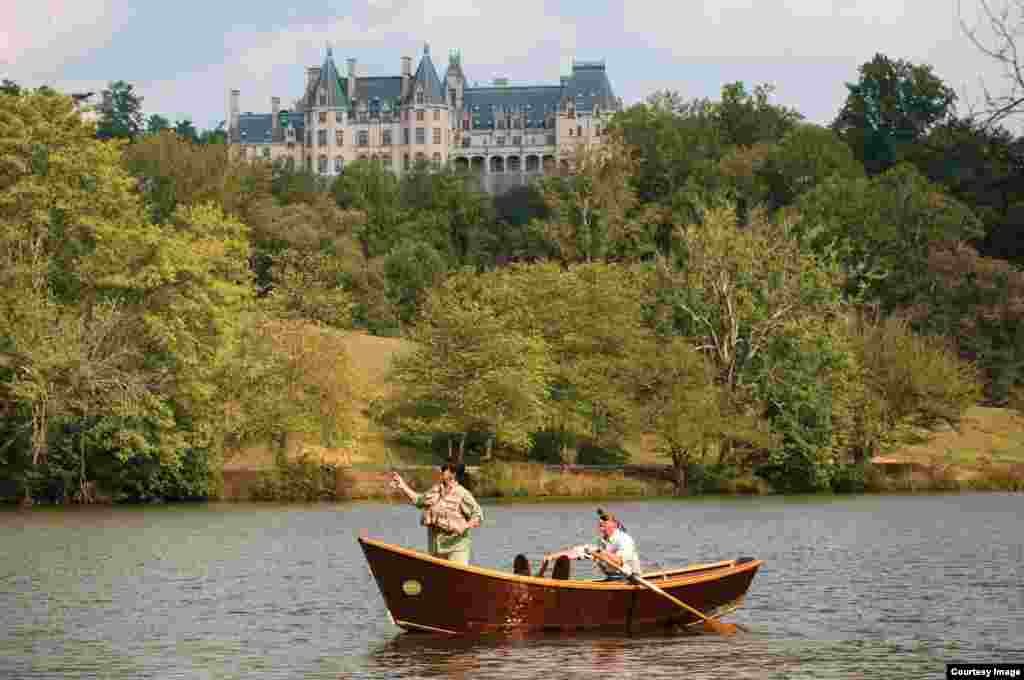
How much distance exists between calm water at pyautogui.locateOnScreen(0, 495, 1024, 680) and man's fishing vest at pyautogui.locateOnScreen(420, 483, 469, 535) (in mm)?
1771

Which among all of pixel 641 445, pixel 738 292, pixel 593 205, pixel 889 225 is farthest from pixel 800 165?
pixel 738 292

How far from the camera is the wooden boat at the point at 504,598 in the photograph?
89.8 feet

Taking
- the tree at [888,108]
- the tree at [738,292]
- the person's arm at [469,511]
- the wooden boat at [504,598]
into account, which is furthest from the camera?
the tree at [888,108]

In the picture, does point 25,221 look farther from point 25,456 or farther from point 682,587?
point 682,587

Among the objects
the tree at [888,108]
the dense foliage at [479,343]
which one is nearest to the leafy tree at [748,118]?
the tree at [888,108]

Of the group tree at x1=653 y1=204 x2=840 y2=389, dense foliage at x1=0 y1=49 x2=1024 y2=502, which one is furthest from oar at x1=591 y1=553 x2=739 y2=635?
tree at x1=653 y1=204 x2=840 y2=389

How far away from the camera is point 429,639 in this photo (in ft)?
93.5

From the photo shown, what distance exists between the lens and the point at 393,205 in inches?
5556

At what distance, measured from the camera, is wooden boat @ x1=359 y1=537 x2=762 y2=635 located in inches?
1077

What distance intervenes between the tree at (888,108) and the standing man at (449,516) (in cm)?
12307

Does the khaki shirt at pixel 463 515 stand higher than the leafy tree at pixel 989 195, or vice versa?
the leafy tree at pixel 989 195

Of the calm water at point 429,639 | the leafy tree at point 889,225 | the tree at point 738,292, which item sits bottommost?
the calm water at point 429,639

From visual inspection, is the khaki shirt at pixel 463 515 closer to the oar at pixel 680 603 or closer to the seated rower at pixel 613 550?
the seated rower at pixel 613 550

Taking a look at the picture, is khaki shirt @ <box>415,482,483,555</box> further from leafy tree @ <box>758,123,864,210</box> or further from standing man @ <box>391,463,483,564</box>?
leafy tree @ <box>758,123,864,210</box>
